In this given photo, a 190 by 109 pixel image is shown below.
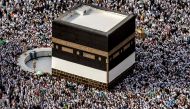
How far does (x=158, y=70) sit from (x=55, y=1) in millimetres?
16069

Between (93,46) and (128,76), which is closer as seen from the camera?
(93,46)

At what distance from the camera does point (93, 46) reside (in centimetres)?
6838

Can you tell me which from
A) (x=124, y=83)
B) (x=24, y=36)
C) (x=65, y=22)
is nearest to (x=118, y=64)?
(x=124, y=83)

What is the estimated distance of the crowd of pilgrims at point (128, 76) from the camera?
216 ft

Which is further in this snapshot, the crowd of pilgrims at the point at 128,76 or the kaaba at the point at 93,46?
the kaaba at the point at 93,46

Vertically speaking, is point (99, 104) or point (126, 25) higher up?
point (126, 25)

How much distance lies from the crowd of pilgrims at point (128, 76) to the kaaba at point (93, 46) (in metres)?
1.03

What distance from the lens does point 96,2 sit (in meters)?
82.6

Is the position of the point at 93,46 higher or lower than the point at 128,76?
higher

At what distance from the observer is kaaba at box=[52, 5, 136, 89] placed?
68.2 meters

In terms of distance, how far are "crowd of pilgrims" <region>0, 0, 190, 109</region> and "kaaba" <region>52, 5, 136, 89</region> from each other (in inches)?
40.4

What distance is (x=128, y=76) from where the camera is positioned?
71.6 meters

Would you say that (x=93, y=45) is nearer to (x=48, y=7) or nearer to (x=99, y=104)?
(x=99, y=104)

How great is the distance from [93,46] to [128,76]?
5277mm
